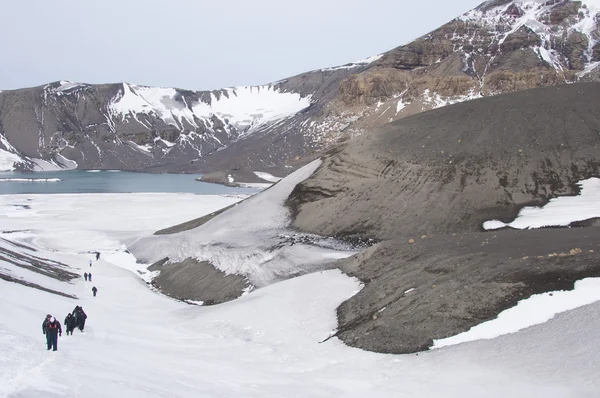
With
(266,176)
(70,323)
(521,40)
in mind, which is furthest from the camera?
(266,176)

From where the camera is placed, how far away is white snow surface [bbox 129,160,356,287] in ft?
101

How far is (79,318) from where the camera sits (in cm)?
1834

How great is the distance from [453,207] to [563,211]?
6.15 m

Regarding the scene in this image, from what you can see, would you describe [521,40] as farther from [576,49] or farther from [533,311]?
[533,311]

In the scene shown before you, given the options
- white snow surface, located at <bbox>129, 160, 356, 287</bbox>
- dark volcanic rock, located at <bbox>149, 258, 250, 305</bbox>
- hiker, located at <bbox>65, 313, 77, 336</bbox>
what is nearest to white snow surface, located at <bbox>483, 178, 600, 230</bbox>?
white snow surface, located at <bbox>129, 160, 356, 287</bbox>

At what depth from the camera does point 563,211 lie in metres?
27.6

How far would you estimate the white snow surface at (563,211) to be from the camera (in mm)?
26078

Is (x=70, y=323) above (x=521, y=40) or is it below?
below

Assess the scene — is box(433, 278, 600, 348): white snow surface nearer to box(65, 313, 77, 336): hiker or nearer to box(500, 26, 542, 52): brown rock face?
box(65, 313, 77, 336): hiker

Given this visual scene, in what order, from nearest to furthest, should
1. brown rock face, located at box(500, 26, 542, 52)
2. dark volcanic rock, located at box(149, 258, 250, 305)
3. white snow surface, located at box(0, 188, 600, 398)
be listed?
white snow surface, located at box(0, 188, 600, 398), dark volcanic rock, located at box(149, 258, 250, 305), brown rock face, located at box(500, 26, 542, 52)

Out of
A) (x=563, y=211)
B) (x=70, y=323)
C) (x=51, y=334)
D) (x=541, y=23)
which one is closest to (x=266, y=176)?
(x=541, y=23)

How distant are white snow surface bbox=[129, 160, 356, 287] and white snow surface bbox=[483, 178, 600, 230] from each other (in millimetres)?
9343

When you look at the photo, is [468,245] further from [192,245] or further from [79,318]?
[192,245]

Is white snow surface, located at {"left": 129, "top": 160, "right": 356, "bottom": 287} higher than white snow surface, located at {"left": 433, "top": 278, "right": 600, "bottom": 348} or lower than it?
lower
